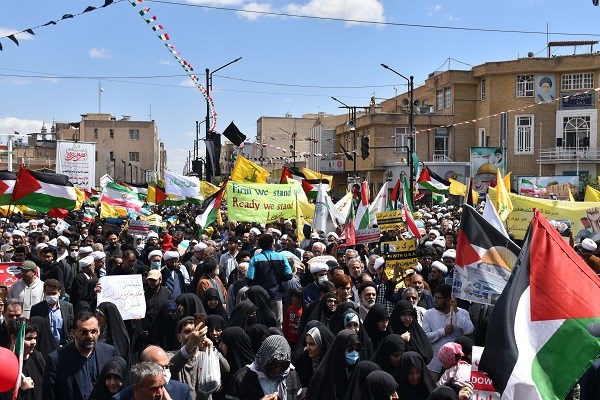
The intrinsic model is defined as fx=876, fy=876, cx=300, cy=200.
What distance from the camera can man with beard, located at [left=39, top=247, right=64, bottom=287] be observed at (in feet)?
36.0

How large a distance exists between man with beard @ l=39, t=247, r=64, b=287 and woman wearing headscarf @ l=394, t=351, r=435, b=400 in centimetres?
591

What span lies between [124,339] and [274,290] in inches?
114

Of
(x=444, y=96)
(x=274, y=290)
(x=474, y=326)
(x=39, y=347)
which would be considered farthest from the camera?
(x=444, y=96)

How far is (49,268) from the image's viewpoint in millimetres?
11734

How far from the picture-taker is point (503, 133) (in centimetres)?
5262

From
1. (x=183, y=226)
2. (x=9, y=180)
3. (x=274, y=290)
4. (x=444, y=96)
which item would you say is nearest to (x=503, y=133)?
(x=444, y=96)

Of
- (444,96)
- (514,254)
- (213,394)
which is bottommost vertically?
(213,394)

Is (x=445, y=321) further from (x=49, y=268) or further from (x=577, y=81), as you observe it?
(x=577, y=81)

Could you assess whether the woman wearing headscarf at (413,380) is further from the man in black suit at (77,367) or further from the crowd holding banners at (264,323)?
the man in black suit at (77,367)

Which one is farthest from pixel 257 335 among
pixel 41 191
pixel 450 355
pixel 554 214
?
pixel 554 214

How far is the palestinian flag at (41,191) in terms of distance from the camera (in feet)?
A: 50.0

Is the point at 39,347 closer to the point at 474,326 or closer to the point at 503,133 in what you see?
the point at 474,326

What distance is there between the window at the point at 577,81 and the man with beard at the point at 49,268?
4470 cm

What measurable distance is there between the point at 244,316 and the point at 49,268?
4.60 metres
